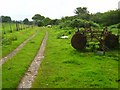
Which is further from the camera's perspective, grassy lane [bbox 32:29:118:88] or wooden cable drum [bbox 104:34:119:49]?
wooden cable drum [bbox 104:34:119:49]

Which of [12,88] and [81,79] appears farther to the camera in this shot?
[81,79]

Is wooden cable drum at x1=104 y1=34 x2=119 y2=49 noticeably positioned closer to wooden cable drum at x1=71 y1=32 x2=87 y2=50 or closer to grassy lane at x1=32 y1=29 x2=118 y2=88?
wooden cable drum at x1=71 y1=32 x2=87 y2=50

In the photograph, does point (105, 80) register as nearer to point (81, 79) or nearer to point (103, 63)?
point (81, 79)

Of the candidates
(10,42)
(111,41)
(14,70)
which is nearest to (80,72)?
(14,70)

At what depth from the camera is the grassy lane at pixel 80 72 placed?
56.5 ft

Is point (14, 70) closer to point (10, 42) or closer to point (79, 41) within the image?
point (79, 41)

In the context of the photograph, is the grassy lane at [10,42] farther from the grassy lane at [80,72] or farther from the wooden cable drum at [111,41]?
the wooden cable drum at [111,41]

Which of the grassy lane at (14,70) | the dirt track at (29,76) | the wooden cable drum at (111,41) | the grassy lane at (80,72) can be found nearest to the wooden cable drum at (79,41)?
the wooden cable drum at (111,41)

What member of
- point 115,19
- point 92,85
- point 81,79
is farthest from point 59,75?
point 115,19

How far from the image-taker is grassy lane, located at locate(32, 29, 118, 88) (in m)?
17.2

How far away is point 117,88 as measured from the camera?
16328 mm

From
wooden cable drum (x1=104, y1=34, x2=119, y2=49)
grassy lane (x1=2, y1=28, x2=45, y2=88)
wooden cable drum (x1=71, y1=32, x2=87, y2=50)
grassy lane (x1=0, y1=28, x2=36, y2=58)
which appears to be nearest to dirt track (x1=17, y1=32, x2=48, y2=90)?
grassy lane (x1=2, y1=28, x2=45, y2=88)

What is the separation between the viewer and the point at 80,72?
66.2ft

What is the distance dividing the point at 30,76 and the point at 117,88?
6386 mm
